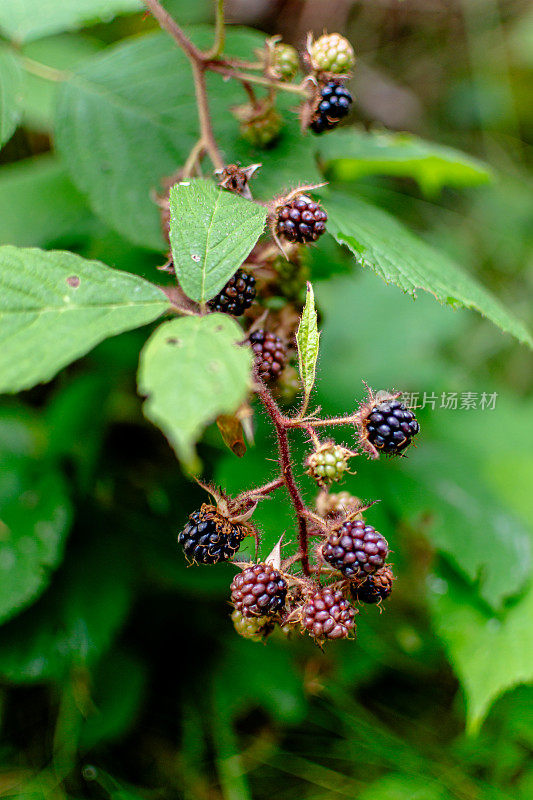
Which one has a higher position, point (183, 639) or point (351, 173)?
point (351, 173)

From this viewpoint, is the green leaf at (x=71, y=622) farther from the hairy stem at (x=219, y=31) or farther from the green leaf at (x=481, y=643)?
the hairy stem at (x=219, y=31)

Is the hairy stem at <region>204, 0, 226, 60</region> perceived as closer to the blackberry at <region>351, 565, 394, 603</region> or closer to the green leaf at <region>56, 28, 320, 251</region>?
the green leaf at <region>56, 28, 320, 251</region>

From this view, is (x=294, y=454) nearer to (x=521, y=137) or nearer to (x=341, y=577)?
(x=341, y=577)

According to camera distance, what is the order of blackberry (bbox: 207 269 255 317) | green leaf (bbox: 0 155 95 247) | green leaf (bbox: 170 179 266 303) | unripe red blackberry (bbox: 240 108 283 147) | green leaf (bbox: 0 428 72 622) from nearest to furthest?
green leaf (bbox: 170 179 266 303), blackberry (bbox: 207 269 255 317), unripe red blackberry (bbox: 240 108 283 147), green leaf (bbox: 0 428 72 622), green leaf (bbox: 0 155 95 247)

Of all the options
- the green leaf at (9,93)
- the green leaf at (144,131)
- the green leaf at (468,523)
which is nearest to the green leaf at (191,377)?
the green leaf at (144,131)

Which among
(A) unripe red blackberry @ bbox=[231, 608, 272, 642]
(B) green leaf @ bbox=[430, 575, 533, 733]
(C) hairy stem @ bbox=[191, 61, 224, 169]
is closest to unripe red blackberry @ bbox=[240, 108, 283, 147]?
(C) hairy stem @ bbox=[191, 61, 224, 169]

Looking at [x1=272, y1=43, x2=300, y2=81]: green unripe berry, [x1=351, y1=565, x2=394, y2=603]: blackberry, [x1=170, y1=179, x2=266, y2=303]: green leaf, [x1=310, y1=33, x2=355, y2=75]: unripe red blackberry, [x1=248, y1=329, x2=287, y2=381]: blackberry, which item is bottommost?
[x1=351, y1=565, x2=394, y2=603]: blackberry

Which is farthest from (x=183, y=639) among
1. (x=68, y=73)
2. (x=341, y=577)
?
(x=68, y=73)
